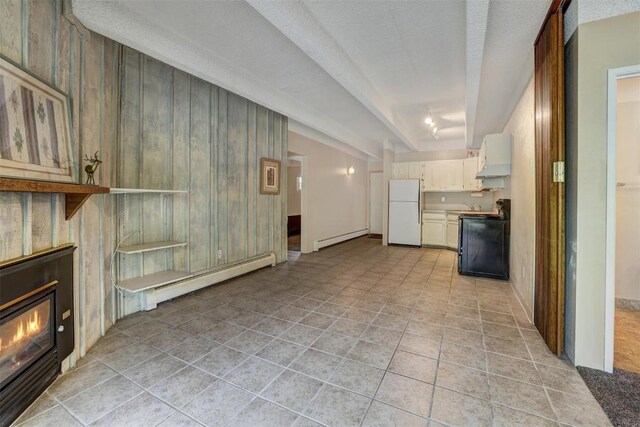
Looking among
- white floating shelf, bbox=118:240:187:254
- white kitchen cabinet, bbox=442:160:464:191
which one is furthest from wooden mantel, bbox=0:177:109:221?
white kitchen cabinet, bbox=442:160:464:191

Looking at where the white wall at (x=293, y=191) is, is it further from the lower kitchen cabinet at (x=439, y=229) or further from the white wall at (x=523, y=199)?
the white wall at (x=523, y=199)

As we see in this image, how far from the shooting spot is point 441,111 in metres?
4.76

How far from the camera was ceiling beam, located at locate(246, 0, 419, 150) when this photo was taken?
6.51ft

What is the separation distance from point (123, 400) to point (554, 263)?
2.97 meters

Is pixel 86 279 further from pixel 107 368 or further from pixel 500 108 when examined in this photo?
pixel 500 108

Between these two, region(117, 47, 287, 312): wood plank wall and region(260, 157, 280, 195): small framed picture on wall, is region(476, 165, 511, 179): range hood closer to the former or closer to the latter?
region(260, 157, 280, 195): small framed picture on wall

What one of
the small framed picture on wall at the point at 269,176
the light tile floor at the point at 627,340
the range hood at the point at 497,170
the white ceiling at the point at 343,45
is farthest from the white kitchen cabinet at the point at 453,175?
the small framed picture on wall at the point at 269,176

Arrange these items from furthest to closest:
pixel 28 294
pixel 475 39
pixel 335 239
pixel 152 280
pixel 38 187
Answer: pixel 335 239 < pixel 152 280 < pixel 475 39 < pixel 28 294 < pixel 38 187

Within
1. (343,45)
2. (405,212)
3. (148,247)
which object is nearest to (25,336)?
(148,247)

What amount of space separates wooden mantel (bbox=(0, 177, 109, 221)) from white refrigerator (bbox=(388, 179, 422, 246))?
600cm

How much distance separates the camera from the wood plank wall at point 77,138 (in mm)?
1473

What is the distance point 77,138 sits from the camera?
1.99 metres

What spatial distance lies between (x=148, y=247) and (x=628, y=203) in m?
5.06

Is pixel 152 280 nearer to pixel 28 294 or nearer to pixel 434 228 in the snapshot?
pixel 28 294
